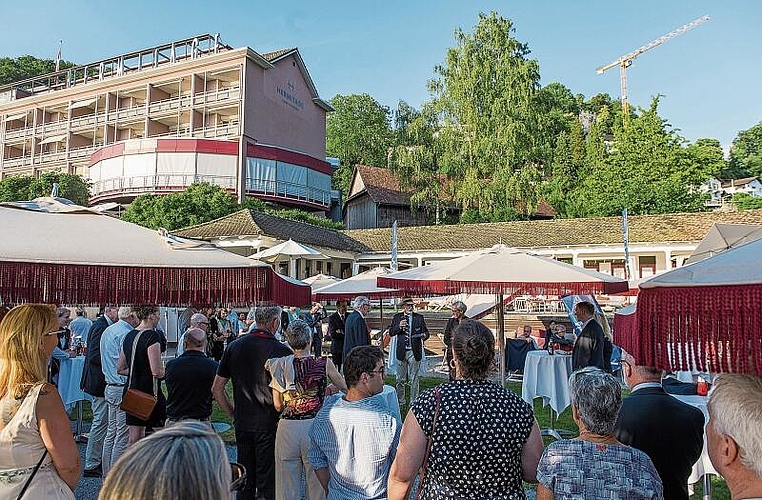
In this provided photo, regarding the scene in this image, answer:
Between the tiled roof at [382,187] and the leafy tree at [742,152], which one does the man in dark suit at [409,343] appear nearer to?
the tiled roof at [382,187]

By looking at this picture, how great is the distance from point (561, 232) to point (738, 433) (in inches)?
1165

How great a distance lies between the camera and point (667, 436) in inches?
121

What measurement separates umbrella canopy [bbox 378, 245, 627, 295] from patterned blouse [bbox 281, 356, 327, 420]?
1781 mm

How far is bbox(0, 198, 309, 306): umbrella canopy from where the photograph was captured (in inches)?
99.9

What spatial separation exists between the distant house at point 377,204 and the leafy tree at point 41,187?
1953cm


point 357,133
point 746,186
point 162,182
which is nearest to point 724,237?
point 162,182

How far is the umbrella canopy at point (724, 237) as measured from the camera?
9827mm

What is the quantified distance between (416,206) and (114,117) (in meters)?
23.7

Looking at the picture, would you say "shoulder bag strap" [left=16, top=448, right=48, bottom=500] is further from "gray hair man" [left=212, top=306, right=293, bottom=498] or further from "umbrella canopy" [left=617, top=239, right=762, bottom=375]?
"umbrella canopy" [left=617, top=239, right=762, bottom=375]

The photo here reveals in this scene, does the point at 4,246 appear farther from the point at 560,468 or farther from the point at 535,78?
the point at 535,78

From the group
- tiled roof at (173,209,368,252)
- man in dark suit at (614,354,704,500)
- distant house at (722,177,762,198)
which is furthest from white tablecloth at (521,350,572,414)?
distant house at (722,177,762,198)

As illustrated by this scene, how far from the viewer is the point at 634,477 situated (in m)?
2.43

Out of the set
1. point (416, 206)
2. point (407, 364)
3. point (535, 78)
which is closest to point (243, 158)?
point (416, 206)

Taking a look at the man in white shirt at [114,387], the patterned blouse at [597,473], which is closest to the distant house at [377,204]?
the man in white shirt at [114,387]
